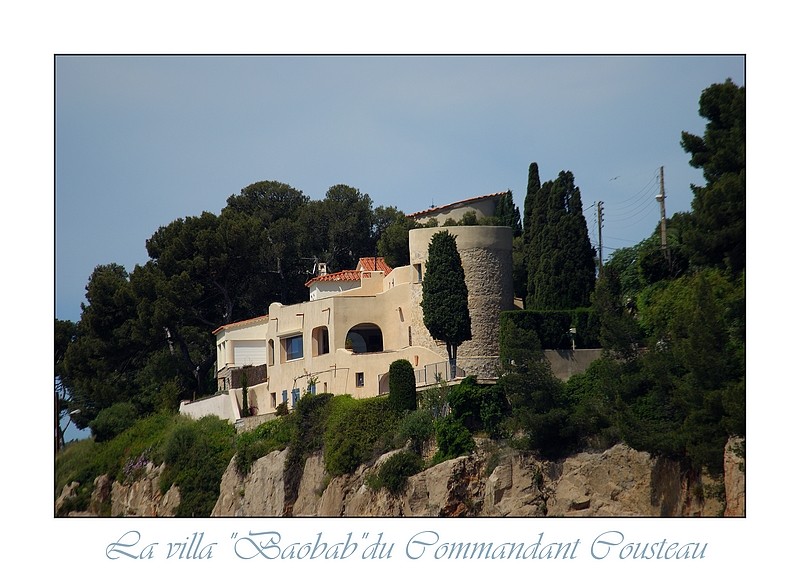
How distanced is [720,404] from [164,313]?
33.5m

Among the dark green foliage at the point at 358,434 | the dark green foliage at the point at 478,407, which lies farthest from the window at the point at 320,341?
the dark green foliage at the point at 478,407

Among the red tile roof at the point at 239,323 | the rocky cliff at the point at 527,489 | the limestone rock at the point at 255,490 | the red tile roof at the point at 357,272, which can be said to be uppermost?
the red tile roof at the point at 357,272

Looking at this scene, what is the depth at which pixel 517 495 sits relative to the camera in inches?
1921

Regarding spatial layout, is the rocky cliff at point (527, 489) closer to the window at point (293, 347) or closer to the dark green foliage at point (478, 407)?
the dark green foliage at point (478, 407)

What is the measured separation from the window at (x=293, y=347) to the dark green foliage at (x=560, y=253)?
11.1 metres

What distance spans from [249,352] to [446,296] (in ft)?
54.4

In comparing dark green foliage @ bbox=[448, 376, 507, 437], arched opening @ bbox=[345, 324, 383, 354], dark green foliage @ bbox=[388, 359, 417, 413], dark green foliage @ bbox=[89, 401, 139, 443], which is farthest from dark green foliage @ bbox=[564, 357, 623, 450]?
dark green foliage @ bbox=[89, 401, 139, 443]

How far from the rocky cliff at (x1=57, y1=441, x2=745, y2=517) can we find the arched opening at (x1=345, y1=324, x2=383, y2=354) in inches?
271

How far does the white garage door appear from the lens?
A: 68.7 meters

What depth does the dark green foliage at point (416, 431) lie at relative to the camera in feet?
171

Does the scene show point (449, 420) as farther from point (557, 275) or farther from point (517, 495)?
point (557, 275)

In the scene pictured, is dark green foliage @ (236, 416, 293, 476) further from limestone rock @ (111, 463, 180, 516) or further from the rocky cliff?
limestone rock @ (111, 463, 180, 516)

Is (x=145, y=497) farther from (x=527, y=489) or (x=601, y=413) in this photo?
(x=601, y=413)

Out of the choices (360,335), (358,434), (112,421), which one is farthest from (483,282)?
(112,421)
